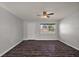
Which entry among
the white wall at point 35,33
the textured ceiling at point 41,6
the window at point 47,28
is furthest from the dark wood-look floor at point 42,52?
the window at point 47,28

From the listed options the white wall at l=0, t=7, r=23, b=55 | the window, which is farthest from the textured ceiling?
the window

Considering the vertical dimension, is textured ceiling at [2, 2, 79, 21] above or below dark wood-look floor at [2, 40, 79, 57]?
above

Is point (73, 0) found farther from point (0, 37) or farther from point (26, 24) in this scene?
point (26, 24)

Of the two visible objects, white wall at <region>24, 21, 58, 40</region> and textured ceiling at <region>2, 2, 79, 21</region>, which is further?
white wall at <region>24, 21, 58, 40</region>

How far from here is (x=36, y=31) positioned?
389 inches

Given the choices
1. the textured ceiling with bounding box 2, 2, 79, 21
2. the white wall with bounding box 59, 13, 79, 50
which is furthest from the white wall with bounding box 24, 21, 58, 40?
the textured ceiling with bounding box 2, 2, 79, 21

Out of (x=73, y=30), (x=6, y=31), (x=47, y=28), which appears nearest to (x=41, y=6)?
(x=6, y=31)

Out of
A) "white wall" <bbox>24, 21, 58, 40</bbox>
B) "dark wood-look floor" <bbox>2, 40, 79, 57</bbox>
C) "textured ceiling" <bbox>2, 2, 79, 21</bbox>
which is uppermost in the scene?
"textured ceiling" <bbox>2, 2, 79, 21</bbox>

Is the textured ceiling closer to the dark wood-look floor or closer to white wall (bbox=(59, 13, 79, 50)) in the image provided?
white wall (bbox=(59, 13, 79, 50))

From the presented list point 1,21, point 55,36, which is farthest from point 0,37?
point 55,36

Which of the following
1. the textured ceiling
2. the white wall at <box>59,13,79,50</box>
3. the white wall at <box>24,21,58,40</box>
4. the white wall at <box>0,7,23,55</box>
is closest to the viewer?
the textured ceiling

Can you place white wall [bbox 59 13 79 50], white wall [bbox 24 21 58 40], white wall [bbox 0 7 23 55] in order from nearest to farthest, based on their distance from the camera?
white wall [bbox 0 7 23 55] → white wall [bbox 59 13 79 50] → white wall [bbox 24 21 58 40]

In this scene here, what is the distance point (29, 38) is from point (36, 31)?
1017mm

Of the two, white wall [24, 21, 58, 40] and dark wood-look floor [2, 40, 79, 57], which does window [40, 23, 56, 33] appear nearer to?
white wall [24, 21, 58, 40]
